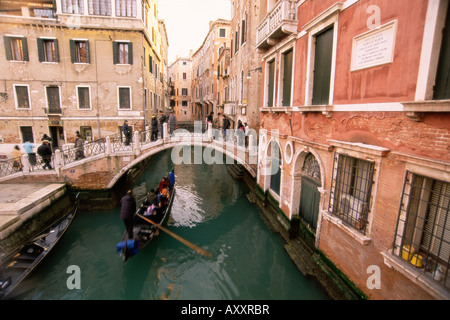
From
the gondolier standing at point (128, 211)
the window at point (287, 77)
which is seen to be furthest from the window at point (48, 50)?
the window at point (287, 77)

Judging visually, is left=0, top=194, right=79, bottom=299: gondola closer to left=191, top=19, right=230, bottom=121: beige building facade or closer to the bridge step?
the bridge step

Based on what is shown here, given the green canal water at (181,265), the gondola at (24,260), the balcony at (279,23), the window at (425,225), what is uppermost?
the balcony at (279,23)

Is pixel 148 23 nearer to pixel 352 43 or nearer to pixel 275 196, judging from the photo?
pixel 275 196

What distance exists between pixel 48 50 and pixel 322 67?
14296mm

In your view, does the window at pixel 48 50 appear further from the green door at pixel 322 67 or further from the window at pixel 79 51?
the green door at pixel 322 67

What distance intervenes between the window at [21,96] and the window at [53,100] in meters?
1.01

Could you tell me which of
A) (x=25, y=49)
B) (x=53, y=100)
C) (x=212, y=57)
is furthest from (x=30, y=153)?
(x=212, y=57)

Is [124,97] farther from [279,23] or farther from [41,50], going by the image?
[279,23]

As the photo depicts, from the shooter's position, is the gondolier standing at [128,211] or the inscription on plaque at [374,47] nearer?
the inscription on plaque at [374,47]

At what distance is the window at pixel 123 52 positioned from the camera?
1334 centimetres

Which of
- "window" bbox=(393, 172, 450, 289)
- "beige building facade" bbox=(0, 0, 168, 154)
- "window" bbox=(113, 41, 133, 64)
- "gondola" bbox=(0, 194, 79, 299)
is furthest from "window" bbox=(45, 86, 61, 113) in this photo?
"window" bbox=(393, 172, 450, 289)
